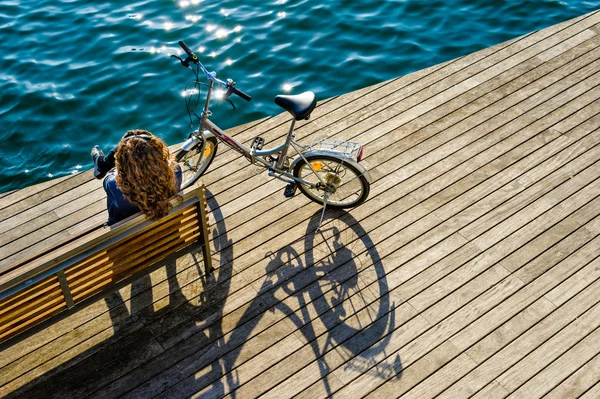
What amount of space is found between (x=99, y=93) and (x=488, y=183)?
5067 mm

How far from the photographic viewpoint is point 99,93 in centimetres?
895

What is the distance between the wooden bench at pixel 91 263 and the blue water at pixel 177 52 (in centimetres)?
346

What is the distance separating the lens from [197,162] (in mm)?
6082

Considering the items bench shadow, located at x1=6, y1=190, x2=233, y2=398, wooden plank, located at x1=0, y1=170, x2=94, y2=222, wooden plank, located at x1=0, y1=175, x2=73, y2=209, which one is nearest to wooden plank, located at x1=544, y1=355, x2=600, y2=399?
bench shadow, located at x1=6, y1=190, x2=233, y2=398

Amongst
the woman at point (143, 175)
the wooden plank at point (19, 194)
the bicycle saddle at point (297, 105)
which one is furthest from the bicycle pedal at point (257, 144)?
the wooden plank at point (19, 194)

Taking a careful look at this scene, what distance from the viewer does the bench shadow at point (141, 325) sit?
470cm

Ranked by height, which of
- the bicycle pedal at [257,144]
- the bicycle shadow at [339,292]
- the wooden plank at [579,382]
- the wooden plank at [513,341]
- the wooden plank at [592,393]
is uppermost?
the bicycle pedal at [257,144]

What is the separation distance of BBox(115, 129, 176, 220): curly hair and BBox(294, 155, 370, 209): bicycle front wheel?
4.73ft

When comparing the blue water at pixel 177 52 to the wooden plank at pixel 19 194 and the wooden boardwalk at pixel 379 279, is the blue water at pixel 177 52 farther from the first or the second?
the wooden boardwalk at pixel 379 279

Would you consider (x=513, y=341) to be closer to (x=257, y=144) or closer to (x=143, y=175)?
(x=257, y=144)

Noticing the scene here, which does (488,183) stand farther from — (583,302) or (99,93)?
(99,93)

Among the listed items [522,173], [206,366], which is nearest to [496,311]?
[522,173]

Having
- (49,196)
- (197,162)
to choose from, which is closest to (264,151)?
(197,162)

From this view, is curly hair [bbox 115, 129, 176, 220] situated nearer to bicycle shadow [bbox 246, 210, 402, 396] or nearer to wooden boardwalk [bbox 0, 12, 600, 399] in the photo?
wooden boardwalk [bbox 0, 12, 600, 399]
